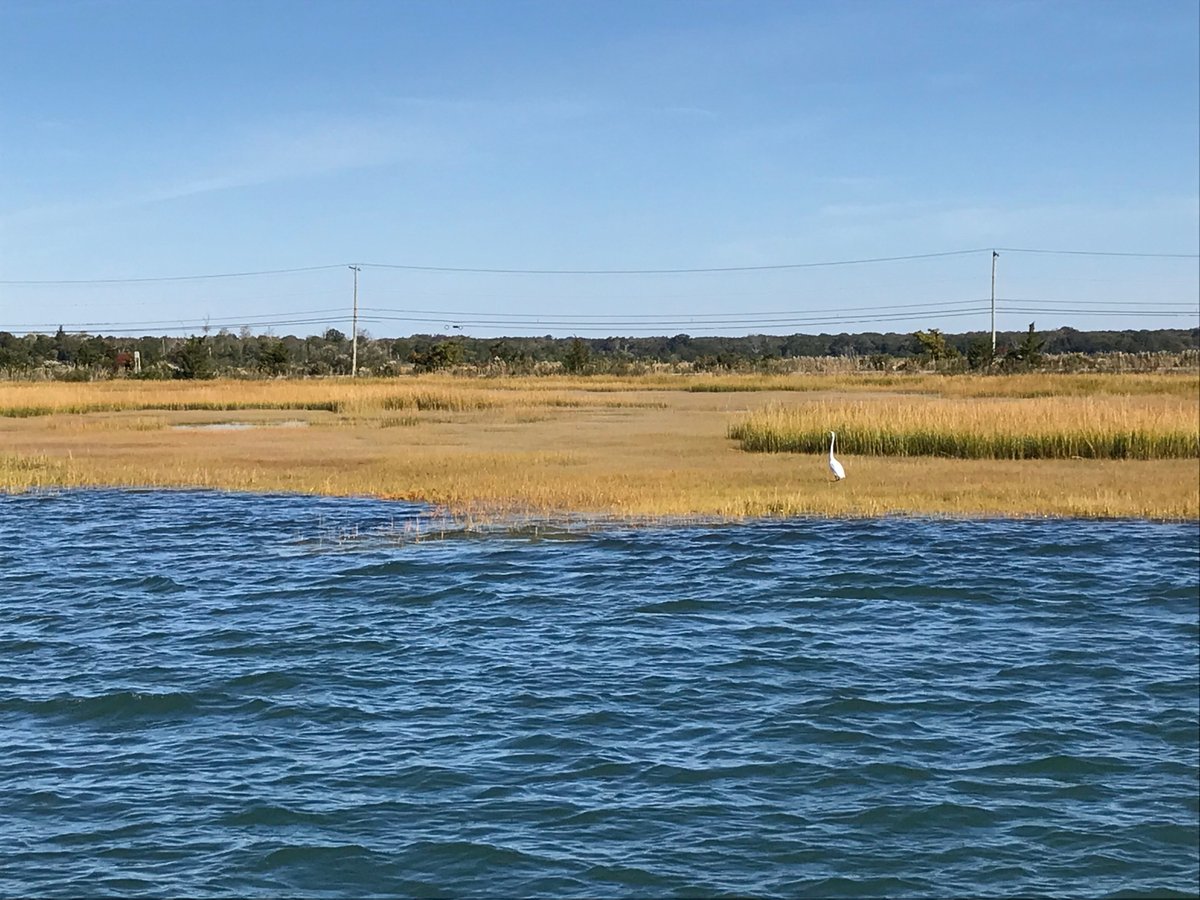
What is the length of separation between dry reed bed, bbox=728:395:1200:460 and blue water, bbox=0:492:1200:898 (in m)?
3.31

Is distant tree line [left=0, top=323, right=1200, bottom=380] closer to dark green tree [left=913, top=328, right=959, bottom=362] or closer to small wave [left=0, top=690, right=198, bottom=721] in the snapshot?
dark green tree [left=913, top=328, right=959, bottom=362]

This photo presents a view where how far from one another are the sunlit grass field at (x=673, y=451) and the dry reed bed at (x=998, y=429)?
6 cm

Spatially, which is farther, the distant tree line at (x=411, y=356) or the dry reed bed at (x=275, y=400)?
the distant tree line at (x=411, y=356)

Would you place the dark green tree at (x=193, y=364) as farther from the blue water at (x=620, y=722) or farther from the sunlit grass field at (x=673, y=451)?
the blue water at (x=620, y=722)

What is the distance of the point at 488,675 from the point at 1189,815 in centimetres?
729

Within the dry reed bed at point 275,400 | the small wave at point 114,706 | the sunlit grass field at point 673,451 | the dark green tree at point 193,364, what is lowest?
the small wave at point 114,706

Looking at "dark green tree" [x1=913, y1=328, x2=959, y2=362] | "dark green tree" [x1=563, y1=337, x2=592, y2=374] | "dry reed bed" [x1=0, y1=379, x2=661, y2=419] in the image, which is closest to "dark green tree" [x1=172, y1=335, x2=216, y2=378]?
"dry reed bed" [x1=0, y1=379, x2=661, y2=419]

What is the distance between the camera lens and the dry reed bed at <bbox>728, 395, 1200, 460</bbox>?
2450 cm

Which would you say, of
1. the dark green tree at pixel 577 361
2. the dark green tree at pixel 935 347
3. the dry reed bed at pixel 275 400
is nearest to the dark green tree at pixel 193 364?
the dry reed bed at pixel 275 400

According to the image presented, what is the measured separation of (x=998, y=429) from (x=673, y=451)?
10.6 meters

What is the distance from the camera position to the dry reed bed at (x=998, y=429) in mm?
24500

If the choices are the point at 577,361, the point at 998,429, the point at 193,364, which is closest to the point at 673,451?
the point at 998,429

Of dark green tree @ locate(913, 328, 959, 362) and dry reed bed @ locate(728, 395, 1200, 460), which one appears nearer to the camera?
dry reed bed @ locate(728, 395, 1200, 460)

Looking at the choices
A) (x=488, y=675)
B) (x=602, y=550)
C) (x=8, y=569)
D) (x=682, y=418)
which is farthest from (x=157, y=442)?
(x=488, y=675)
